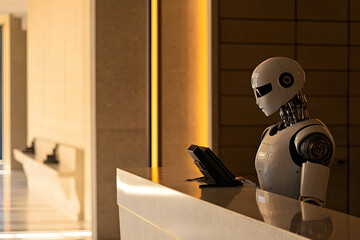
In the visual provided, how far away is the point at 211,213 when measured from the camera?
2.02 m

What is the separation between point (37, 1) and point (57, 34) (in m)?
2.44

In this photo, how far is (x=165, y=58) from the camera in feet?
20.7

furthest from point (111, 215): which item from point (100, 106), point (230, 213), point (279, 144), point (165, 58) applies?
point (230, 213)

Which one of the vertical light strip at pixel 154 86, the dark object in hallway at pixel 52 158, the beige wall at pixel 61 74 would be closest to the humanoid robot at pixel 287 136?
the vertical light strip at pixel 154 86

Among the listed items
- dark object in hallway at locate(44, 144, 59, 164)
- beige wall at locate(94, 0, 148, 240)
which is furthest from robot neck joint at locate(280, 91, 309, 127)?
dark object in hallway at locate(44, 144, 59, 164)

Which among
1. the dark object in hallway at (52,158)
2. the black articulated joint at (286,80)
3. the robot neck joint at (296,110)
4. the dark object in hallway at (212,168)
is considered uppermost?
the black articulated joint at (286,80)

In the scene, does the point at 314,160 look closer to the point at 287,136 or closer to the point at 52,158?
the point at 287,136

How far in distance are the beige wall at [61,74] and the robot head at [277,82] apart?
5089 mm

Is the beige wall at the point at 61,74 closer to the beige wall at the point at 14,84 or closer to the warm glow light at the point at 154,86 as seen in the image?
the warm glow light at the point at 154,86

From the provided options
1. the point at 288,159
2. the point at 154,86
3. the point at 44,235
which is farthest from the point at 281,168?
the point at 44,235

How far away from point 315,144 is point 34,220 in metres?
5.77

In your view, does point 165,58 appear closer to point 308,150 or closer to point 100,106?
point 100,106

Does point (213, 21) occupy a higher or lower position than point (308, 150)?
higher

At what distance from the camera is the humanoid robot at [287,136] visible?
9.51 feet
